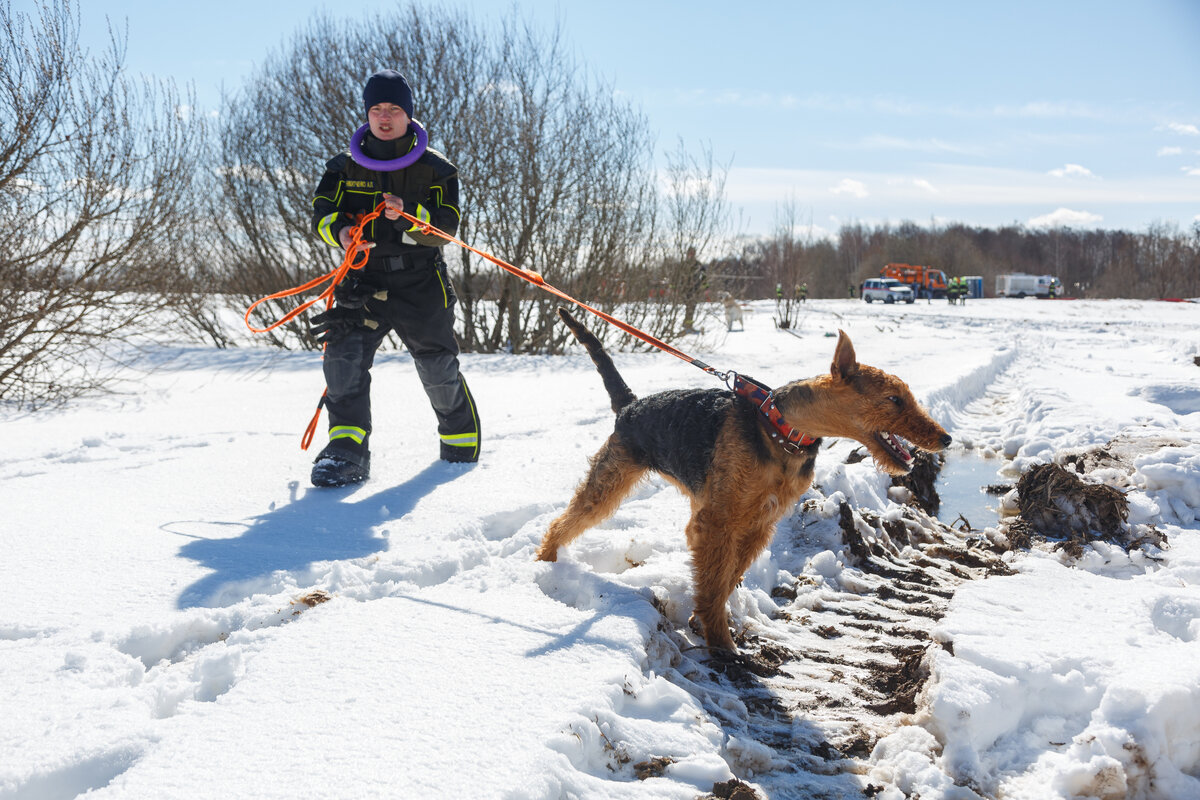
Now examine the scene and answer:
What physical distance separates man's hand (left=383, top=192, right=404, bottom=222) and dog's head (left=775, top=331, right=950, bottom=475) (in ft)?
8.02

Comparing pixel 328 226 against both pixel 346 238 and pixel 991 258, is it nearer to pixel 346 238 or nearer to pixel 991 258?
pixel 346 238

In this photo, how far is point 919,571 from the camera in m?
3.59

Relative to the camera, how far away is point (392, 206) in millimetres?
3939

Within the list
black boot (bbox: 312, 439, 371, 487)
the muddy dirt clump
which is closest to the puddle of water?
the muddy dirt clump

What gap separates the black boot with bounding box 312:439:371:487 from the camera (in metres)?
4.21

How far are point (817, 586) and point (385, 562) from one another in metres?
1.99

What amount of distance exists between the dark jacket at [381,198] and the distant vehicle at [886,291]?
41991mm

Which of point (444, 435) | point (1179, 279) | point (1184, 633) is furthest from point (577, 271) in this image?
point (1179, 279)

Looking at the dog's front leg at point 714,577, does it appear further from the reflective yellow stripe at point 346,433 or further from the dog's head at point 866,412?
the reflective yellow stripe at point 346,433

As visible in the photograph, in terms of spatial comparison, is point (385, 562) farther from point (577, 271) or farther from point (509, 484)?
point (577, 271)

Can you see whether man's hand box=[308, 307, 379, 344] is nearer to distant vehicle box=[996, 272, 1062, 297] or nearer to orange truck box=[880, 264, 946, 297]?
orange truck box=[880, 264, 946, 297]

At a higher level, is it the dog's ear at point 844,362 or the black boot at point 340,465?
the dog's ear at point 844,362

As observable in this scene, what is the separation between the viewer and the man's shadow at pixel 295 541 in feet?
9.09

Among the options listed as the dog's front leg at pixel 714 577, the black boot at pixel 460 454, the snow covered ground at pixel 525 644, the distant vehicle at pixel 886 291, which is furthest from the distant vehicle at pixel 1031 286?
the dog's front leg at pixel 714 577
